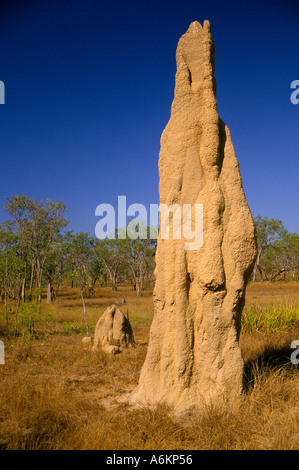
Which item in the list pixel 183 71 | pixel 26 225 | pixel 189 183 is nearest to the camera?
pixel 189 183

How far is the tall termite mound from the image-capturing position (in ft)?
12.7

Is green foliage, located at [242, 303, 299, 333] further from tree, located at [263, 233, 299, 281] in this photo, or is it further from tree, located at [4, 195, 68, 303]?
tree, located at [263, 233, 299, 281]

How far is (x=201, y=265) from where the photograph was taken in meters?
3.97

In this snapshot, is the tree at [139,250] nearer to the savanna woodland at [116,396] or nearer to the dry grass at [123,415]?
the savanna woodland at [116,396]

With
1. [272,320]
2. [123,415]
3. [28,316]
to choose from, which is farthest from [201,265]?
[28,316]

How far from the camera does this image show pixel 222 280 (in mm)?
3865

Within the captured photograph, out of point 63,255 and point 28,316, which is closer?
point 28,316

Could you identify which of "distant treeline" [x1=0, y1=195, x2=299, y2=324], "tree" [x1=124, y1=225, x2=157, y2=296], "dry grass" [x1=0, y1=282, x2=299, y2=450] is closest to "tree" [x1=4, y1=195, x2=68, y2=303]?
"distant treeline" [x1=0, y1=195, x2=299, y2=324]

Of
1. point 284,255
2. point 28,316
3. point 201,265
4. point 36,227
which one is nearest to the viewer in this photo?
point 201,265

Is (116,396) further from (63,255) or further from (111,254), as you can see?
(111,254)

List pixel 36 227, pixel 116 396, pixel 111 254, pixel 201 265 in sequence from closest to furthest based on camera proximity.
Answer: pixel 201 265
pixel 116 396
pixel 36 227
pixel 111 254
